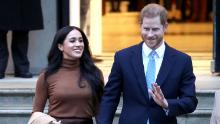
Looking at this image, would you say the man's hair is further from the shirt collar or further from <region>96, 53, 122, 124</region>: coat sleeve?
<region>96, 53, 122, 124</region>: coat sleeve

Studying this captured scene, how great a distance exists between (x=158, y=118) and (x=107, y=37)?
9.85m

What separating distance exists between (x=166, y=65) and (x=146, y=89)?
20 centimetres

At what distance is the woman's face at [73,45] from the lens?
197 inches

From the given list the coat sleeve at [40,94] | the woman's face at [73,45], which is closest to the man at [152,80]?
the woman's face at [73,45]

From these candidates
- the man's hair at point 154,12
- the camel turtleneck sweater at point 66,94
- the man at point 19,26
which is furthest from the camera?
the man at point 19,26

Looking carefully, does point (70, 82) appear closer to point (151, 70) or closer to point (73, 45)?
point (73, 45)

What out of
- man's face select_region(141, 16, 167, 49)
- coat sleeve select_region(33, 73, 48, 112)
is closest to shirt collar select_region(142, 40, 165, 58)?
man's face select_region(141, 16, 167, 49)

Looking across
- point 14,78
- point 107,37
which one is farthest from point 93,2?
point 107,37

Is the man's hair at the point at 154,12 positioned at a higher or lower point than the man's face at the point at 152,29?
higher

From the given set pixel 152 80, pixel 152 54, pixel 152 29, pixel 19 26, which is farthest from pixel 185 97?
pixel 19 26

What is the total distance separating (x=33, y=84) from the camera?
306 inches

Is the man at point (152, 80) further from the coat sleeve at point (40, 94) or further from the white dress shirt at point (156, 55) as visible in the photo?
the coat sleeve at point (40, 94)

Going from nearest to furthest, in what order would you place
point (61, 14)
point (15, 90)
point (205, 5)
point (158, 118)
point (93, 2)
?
point (158, 118)
point (15, 90)
point (61, 14)
point (93, 2)
point (205, 5)

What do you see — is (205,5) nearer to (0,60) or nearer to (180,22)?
(180,22)
